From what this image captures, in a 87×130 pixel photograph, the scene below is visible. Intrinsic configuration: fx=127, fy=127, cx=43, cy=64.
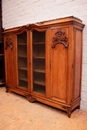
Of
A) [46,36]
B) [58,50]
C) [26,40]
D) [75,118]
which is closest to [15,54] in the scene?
[26,40]

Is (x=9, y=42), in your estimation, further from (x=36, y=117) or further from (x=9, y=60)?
(x=36, y=117)

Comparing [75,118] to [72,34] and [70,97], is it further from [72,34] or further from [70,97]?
[72,34]

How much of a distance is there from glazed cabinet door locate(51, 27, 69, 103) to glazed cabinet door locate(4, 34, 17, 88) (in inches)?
46.6

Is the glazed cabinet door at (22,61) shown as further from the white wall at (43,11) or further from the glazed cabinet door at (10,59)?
the white wall at (43,11)

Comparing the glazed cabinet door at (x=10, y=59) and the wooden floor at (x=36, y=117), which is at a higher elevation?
the glazed cabinet door at (x=10, y=59)

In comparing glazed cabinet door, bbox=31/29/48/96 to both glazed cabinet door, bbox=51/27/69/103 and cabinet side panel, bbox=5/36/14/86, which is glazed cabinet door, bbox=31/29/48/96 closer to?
glazed cabinet door, bbox=51/27/69/103

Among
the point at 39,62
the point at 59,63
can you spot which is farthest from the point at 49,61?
the point at 39,62

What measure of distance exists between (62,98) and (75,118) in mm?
396

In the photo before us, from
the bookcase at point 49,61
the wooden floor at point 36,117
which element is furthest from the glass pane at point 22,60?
the wooden floor at point 36,117

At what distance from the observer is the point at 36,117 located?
2.23 metres

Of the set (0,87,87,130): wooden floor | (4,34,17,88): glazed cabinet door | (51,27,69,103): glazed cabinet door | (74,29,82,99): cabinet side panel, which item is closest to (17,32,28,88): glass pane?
(4,34,17,88): glazed cabinet door

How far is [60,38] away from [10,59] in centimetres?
160

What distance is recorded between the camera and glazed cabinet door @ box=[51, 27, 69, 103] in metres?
2.19

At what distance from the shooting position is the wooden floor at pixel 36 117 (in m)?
1.97
